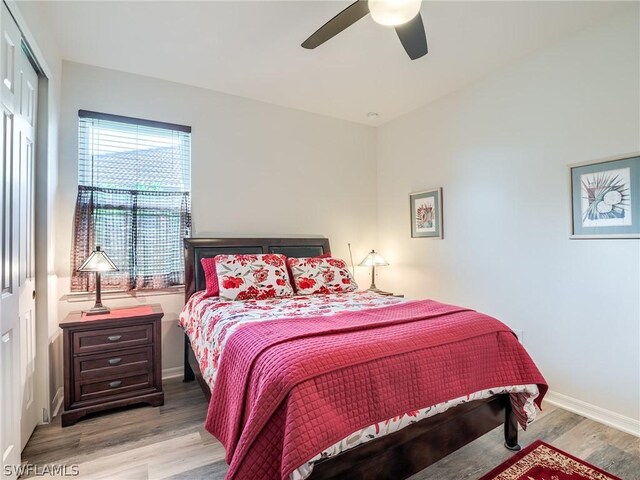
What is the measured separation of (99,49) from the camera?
266 cm

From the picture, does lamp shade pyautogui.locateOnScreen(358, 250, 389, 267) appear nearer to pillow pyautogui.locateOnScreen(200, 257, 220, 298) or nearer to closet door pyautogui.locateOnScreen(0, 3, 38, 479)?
pillow pyautogui.locateOnScreen(200, 257, 220, 298)

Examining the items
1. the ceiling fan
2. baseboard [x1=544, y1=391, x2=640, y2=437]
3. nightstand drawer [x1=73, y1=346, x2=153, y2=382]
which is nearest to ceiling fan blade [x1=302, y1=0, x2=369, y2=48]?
the ceiling fan

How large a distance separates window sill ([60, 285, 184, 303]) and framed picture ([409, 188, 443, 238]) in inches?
102

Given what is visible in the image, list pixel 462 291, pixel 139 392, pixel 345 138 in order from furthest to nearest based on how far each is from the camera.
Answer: pixel 345 138 < pixel 462 291 < pixel 139 392

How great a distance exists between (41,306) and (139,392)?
2.99ft

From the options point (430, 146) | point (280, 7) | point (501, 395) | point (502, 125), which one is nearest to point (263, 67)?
point (280, 7)

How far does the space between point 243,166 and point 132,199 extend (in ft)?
3.60

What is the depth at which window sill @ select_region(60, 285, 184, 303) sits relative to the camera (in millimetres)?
2785

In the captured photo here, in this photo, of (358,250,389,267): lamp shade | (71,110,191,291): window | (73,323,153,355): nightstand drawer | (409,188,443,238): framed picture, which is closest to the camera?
(73,323,153,355): nightstand drawer

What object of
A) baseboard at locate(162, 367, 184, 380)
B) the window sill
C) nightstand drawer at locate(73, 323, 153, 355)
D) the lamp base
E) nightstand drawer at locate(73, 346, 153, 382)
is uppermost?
the window sill

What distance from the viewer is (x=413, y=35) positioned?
1.98m

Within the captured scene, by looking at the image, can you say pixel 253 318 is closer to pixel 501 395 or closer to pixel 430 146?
pixel 501 395

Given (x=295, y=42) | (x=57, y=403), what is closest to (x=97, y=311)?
(x=57, y=403)

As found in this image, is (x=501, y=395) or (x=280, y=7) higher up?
(x=280, y=7)
